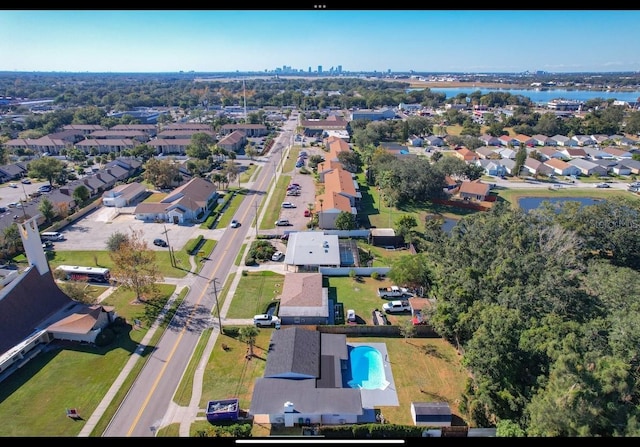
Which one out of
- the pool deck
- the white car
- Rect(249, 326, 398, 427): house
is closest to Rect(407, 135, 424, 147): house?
the white car

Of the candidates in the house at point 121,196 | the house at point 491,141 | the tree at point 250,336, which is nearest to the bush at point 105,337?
the tree at point 250,336

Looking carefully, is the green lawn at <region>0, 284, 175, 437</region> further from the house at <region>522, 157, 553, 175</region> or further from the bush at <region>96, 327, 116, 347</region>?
the house at <region>522, 157, 553, 175</region>

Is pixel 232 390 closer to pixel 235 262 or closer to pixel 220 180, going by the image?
pixel 235 262

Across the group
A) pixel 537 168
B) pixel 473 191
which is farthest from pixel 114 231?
pixel 537 168

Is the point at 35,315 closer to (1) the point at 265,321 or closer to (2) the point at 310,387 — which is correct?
(1) the point at 265,321

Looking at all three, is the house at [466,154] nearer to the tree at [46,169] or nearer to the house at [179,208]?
the house at [179,208]

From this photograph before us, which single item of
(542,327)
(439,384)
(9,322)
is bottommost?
(439,384)
